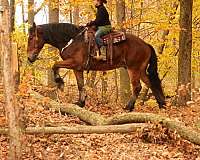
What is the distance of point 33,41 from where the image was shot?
1209 cm

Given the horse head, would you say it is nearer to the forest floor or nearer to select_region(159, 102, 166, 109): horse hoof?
the forest floor

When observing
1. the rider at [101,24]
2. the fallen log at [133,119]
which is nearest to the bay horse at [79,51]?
the rider at [101,24]

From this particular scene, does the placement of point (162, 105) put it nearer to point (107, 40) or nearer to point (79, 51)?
point (107, 40)

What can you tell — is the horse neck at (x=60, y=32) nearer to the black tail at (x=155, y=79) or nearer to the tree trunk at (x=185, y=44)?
the black tail at (x=155, y=79)

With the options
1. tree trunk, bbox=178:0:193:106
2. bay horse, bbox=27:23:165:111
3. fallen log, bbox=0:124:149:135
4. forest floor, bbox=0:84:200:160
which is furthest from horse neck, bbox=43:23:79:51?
fallen log, bbox=0:124:149:135

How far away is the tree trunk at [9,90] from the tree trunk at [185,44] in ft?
24.2

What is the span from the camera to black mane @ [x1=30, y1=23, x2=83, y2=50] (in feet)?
39.5

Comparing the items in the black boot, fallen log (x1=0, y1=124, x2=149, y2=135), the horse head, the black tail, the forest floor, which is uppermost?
the horse head

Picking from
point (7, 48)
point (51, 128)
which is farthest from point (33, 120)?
point (7, 48)

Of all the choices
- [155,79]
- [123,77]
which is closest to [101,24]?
[155,79]

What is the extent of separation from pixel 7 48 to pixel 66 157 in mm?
2435

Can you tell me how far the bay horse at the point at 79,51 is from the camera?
12.0m

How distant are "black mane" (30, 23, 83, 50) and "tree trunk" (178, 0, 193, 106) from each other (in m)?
3.29

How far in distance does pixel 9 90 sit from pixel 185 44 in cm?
767
